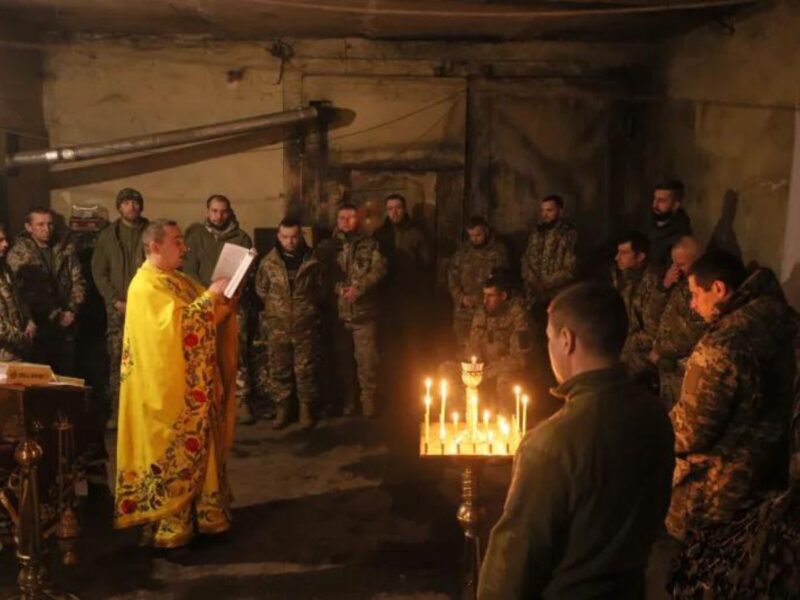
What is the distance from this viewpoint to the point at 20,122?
8.53m

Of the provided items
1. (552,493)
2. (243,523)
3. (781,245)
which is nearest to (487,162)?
(781,245)

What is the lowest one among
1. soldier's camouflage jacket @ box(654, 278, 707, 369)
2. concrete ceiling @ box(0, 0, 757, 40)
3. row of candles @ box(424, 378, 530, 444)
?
row of candles @ box(424, 378, 530, 444)

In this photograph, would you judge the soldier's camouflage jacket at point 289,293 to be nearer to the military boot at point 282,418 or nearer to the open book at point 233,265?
the military boot at point 282,418

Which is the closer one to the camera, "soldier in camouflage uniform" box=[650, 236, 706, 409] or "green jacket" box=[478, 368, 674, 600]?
"green jacket" box=[478, 368, 674, 600]

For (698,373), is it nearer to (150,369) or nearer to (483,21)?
(150,369)

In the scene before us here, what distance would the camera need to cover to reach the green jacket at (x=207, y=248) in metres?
8.28

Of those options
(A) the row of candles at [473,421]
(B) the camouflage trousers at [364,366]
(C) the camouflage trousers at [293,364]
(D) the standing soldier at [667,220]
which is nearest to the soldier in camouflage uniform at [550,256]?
(D) the standing soldier at [667,220]

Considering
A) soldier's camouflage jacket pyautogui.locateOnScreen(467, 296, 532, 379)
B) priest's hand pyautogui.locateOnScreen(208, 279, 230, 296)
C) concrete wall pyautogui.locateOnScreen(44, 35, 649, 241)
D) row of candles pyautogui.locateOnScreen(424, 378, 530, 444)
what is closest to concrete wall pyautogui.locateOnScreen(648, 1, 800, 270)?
concrete wall pyautogui.locateOnScreen(44, 35, 649, 241)

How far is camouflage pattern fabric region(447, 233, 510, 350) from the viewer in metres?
8.39

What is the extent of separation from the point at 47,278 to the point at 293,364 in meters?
2.47

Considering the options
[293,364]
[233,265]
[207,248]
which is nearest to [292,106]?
[207,248]

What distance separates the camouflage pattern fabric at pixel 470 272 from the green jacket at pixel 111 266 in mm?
3202

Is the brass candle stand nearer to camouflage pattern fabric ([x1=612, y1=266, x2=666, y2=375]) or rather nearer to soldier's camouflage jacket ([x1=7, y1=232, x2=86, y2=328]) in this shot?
camouflage pattern fabric ([x1=612, y1=266, x2=666, y2=375])

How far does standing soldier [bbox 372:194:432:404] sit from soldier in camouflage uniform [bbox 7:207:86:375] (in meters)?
3.07
